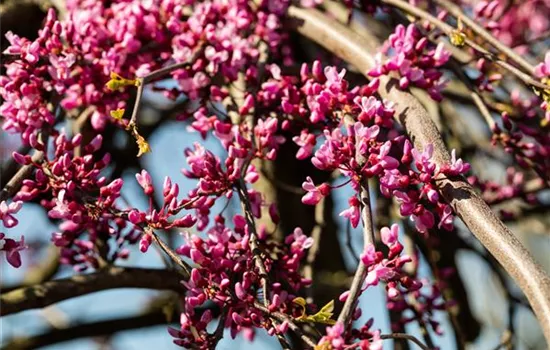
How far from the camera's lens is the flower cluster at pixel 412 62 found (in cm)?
282

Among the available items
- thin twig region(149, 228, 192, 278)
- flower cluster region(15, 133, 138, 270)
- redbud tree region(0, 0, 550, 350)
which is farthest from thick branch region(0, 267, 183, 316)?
thin twig region(149, 228, 192, 278)

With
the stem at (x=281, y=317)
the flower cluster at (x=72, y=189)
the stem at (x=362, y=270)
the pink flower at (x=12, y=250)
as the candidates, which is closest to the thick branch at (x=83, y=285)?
the flower cluster at (x=72, y=189)

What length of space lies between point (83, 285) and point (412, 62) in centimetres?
150

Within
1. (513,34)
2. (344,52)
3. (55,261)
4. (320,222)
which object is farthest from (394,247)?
(513,34)

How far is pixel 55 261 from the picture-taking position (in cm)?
527

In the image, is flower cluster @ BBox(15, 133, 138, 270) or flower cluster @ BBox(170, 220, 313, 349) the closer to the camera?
flower cluster @ BBox(170, 220, 313, 349)

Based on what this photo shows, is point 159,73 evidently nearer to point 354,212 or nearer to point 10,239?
point 10,239

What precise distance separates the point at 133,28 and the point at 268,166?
1.43 m

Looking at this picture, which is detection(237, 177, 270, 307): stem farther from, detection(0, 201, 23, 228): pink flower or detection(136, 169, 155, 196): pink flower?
detection(0, 201, 23, 228): pink flower

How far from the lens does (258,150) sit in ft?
9.09

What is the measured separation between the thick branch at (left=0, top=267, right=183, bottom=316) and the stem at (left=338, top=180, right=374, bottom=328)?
1245 mm

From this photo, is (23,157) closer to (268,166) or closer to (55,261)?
(268,166)

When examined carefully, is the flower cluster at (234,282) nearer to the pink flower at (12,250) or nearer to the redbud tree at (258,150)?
the redbud tree at (258,150)

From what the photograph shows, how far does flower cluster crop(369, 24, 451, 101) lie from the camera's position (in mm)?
2824
